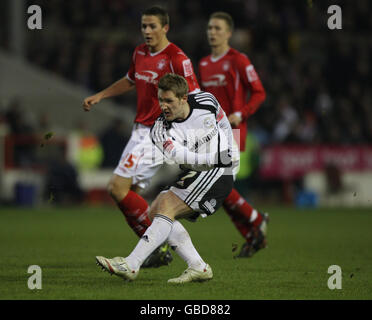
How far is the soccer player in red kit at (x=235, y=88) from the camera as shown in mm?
8281

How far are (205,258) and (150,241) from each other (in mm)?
2057

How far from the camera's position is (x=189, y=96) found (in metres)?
6.36

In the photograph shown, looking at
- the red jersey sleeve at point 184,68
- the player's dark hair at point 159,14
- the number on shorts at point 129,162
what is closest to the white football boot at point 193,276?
the number on shorts at point 129,162

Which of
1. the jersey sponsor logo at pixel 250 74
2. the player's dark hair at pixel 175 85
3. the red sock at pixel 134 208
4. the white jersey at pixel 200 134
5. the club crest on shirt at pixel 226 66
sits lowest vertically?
the red sock at pixel 134 208

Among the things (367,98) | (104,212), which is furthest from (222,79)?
(367,98)

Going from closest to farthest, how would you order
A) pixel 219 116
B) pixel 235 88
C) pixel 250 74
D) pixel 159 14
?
pixel 219 116, pixel 159 14, pixel 250 74, pixel 235 88

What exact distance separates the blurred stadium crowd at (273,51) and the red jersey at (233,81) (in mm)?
9372

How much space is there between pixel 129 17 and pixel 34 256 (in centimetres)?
1472

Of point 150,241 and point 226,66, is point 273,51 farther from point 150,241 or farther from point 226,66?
point 150,241

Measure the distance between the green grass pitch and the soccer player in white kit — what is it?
0.20m

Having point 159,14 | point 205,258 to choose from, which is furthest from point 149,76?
point 205,258

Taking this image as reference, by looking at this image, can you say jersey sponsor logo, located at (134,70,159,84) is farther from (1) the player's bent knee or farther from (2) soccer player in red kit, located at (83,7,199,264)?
(1) the player's bent knee

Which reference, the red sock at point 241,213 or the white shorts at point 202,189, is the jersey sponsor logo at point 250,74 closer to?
the red sock at point 241,213

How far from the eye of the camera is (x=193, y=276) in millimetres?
6207
